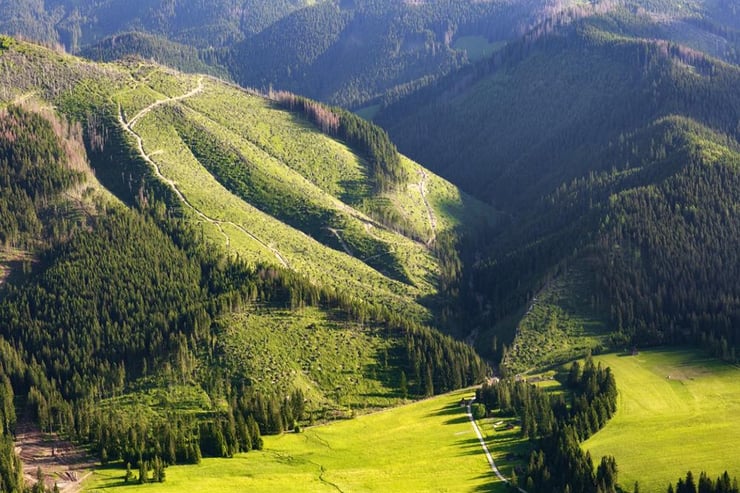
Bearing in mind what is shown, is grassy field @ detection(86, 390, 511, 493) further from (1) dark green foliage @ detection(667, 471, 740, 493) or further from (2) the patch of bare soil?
(1) dark green foliage @ detection(667, 471, 740, 493)

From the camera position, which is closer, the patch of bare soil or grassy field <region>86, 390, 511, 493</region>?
the patch of bare soil

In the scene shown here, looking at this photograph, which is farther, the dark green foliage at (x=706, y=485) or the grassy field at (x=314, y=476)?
the grassy field at (x=314, y=476)

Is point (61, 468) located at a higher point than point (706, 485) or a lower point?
higher

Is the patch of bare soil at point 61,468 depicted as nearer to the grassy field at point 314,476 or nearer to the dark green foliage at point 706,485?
the grassy field at point 314,476

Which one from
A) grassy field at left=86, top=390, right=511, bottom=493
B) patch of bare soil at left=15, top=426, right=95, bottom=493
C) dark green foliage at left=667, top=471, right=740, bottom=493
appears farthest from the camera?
grassy field at left=86, top=390, right=511, bottom=493

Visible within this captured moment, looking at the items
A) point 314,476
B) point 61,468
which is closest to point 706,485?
point 314,476

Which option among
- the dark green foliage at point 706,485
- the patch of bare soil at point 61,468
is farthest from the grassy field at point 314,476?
the dark green foliage at point 706,485

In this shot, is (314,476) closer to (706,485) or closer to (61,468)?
(61,468)

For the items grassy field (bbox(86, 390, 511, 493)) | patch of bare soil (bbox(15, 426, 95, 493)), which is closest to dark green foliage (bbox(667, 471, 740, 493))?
grassy field (bbox(86, 390, 511, 493))

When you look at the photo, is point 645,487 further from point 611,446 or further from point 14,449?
point 14,449

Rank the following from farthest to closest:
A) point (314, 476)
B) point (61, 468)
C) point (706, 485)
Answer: point (314, 476) < point (61, 468) < point (706, 485)

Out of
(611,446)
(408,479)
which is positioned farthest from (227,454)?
(611,446)
